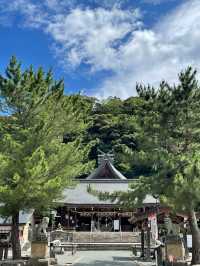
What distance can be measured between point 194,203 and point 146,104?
5127 millimetres

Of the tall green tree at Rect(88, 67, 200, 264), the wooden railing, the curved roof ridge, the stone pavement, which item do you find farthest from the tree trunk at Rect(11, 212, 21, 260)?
the curved roof ridge

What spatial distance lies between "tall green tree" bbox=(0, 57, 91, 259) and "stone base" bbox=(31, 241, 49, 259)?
1075 millimetres

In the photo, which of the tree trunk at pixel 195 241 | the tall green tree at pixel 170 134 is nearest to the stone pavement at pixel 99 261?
the tree trunk at pixel 195 241

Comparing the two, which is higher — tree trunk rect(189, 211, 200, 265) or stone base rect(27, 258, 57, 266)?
tree trunk rect(189, 211, 200, 265)

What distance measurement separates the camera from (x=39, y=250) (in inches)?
704

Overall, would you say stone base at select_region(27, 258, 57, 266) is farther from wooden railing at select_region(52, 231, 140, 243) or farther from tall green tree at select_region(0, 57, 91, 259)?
wooden railing at select_region(52, 231, 140, 243)

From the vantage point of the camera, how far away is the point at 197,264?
16.5 meters

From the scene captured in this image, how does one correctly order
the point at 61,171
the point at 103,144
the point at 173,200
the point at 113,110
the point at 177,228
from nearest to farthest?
the point at 173,200 → the point at 177,228 → the point at 61,171 → the point at 103,144 → the point at 113,110

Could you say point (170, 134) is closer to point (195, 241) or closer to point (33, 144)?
point (195, 241)

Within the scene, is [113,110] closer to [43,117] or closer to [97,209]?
[97,209]

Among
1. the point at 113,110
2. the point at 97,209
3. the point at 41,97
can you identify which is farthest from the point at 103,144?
the point at 41,97

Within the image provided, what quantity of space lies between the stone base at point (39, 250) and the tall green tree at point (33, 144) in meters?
1.07

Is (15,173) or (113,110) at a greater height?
(113,110)

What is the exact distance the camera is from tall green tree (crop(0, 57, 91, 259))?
17.2 metres
